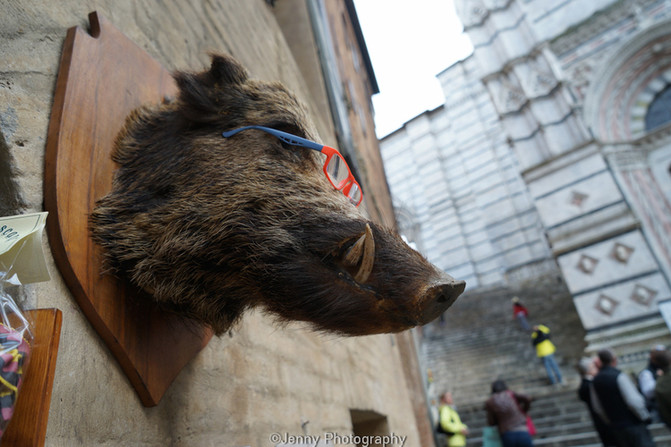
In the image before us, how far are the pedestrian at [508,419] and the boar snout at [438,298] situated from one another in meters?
4.41

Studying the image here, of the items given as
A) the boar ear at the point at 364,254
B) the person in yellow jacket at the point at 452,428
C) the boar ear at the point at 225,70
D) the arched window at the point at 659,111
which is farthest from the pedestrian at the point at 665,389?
the arched window at the point at 659,111

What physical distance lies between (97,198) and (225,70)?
0.50 m

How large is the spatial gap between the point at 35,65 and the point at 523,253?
61.7ft

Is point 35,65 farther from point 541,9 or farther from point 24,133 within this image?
point 541,9

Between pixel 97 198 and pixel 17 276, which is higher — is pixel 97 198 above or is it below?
above

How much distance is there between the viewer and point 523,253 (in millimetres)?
17672

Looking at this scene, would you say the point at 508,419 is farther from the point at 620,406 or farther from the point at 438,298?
the point at 438,298

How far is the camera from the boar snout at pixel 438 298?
2.90ft

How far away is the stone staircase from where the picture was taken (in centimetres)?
712

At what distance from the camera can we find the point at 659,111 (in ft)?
37.7

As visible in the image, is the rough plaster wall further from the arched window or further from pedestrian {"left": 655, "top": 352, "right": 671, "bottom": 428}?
the arched window

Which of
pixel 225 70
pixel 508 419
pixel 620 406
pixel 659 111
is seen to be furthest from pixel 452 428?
pixel 659 111

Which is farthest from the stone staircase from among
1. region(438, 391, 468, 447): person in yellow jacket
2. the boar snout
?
the boar snout

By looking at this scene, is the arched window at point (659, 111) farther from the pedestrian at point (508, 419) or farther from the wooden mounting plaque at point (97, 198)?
→ the wooden mounting plaque at point (97, 198)
